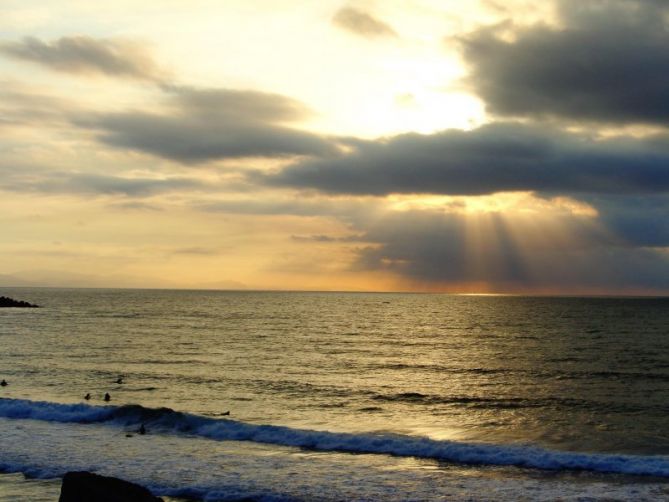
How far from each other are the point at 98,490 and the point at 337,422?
71.8ft

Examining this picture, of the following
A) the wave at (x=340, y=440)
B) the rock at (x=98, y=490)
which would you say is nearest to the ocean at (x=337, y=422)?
the wave at (x=340, y=440)

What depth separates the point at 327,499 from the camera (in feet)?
76.2

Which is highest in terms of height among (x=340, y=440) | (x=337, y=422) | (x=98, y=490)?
(x=98, y=490)

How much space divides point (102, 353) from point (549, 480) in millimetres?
58798

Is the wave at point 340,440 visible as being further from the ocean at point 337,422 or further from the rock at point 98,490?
the rock at point 98,490

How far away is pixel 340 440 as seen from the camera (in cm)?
3262

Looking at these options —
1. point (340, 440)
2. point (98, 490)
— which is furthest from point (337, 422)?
point (98, 490)

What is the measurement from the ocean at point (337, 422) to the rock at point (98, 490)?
5712 millimetres

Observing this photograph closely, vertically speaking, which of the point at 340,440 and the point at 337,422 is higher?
the point at 340,440

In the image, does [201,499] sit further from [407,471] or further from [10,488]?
[407,471]

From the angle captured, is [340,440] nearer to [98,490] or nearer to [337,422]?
[337,422]

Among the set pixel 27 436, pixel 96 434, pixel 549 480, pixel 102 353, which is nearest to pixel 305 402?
pixel 96 434

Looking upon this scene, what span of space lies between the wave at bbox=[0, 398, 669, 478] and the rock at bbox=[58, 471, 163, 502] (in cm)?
1490

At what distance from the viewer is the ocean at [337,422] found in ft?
84.4
